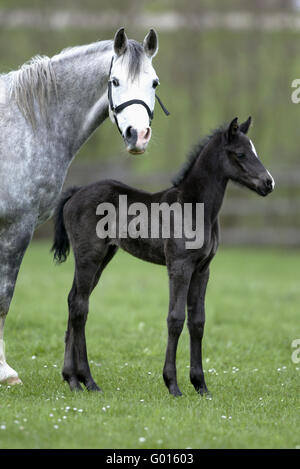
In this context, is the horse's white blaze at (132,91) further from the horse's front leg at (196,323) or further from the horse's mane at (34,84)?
the horse's front leg at (196,323)

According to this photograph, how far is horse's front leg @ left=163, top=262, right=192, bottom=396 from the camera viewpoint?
5008mm

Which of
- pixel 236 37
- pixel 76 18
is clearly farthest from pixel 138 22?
pixel 236 37

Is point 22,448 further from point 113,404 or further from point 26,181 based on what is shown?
point 26,181

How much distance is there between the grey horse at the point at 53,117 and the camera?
5133mm

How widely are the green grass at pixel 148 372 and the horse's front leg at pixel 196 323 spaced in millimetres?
141

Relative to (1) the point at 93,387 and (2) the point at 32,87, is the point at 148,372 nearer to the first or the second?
(1) the point at 93,387

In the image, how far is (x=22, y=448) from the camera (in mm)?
3803

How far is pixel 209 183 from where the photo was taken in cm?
517

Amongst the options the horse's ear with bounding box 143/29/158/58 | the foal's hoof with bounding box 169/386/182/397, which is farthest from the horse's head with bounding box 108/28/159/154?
the foal's hoof with bounding box 169/386/182/397

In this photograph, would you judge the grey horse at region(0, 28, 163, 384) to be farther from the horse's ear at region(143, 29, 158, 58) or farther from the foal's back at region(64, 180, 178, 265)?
the foal's back at region(64, 180, 178, 265)

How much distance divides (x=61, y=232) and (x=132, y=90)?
1.44 m

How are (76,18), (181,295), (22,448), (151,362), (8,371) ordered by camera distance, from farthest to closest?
(76,18)
(151,362)
(8,371)
(181,295)
(22,448)

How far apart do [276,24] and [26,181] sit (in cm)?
1701

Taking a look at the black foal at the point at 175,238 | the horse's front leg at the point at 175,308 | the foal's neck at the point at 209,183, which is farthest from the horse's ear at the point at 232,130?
the horse's front leg at the point at 175,308
